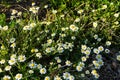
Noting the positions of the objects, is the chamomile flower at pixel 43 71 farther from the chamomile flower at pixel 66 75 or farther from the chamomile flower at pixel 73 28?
the chamomile flower at pixel 73 28

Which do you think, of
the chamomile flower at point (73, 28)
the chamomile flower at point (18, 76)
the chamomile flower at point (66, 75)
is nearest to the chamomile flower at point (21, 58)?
the chamomile flower at point (18, 76)

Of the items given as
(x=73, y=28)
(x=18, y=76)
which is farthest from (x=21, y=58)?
(x=73, y=28)

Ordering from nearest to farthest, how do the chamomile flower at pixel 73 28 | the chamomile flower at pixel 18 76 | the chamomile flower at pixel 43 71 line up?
1. the chamomile flower at pixel 18 76
2. the chamomile flower at pixel 43 71
3. the chamomile flower at pixel 73 28

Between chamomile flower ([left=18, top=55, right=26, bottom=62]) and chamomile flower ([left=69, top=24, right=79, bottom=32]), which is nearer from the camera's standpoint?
chamomile flower ([left=18, top=55, right=26, bottom=62])

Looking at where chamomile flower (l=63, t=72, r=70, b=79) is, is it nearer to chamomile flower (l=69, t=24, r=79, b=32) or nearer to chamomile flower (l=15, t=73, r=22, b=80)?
chamomile flower (l=15, t=73, r=22, b=80)

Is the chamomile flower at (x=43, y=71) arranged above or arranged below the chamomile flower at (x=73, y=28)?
below

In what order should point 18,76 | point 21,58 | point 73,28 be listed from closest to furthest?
point 18,76 < point 21,58 < point 73,28

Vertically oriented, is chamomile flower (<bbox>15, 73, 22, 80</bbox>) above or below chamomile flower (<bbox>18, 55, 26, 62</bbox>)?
below

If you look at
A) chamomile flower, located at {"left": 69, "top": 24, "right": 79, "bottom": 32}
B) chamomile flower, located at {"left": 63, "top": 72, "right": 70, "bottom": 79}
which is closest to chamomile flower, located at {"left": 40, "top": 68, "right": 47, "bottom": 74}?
chamomile flower, located at {"left": 63, "top": 72, "right": 70, "bottom": 79}

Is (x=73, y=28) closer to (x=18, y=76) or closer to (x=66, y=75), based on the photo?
(x=66, y=75)

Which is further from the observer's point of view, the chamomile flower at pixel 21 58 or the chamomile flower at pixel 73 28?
the chamomile flower at pixel 73 28

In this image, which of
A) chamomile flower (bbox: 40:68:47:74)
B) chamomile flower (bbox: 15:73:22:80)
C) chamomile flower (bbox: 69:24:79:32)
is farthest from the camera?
chamomile flower (bbox: 69:24:79:32)

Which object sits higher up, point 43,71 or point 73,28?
point 73,28
